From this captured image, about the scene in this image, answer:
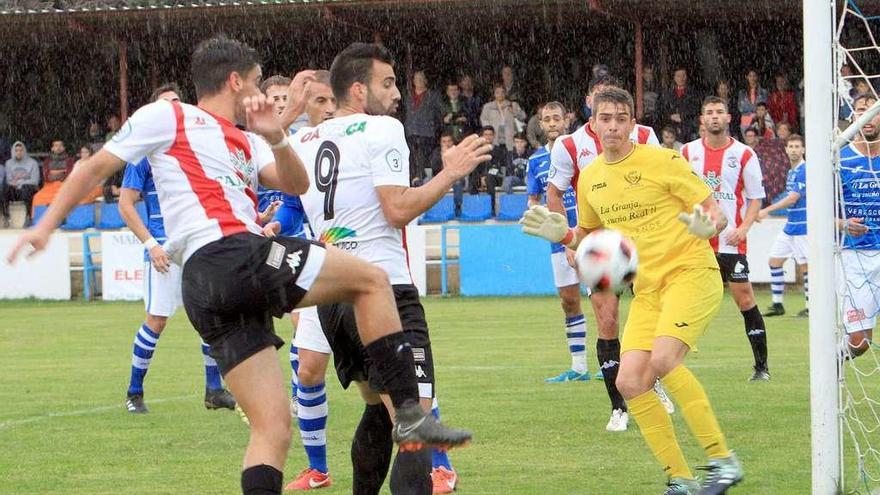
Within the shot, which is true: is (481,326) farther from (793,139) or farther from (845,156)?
(845,156)

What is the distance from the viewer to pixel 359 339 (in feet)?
19.2

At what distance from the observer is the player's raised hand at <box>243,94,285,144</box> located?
5223mm

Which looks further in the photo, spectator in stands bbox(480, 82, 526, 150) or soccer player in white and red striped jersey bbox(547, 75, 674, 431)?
spectator in stands bbox(480, 82, 526, 150)

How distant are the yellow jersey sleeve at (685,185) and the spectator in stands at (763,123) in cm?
1430

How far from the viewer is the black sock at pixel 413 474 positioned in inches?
222

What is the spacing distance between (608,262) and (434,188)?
1.07 metres

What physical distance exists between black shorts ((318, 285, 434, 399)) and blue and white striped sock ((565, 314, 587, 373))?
17.5ft

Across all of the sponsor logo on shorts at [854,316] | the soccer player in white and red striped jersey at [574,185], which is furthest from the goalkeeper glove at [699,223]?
the sponsor logo on shorts at [854,316]

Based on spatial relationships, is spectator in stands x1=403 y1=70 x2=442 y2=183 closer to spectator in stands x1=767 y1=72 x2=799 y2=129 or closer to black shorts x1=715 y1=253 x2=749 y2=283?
spectator in stands x1=767 y1=72 x2=799 y2=129

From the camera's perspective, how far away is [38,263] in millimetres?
22516

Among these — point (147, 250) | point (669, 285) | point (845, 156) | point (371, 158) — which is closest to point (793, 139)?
point (845, 156)

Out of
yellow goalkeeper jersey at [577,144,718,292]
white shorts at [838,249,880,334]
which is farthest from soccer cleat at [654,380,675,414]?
yellow goalkeeper jersey at [577,144,718,292]

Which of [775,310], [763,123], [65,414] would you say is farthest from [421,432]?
[763,123]

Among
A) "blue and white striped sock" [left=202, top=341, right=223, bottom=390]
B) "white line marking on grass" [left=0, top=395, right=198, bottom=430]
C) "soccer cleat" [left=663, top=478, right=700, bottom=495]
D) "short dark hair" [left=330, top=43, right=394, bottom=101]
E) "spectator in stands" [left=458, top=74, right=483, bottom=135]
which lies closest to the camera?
"short dark hair" [left=330, top=43, right=394, bottom=101]
